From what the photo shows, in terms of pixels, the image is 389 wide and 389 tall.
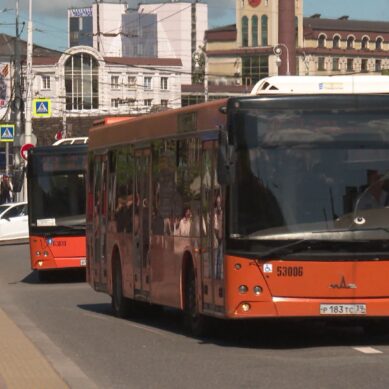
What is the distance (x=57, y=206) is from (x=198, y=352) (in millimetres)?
15377

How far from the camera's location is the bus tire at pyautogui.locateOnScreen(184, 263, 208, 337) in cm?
1427

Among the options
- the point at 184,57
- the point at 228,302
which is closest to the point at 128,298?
the point at 228,302

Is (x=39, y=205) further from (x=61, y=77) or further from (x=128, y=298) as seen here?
(x=61, y=77)

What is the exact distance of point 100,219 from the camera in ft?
63.4

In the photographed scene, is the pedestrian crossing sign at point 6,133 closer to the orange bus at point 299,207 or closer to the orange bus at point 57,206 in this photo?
the orange bus at point 57,206

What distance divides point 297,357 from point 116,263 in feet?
21.3

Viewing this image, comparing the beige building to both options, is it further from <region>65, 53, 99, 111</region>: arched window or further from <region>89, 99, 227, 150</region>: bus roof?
<region>89, 99, 227, 150</region>: bus roof

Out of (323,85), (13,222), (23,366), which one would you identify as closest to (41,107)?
(13,222)

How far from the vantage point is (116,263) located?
1841 cm

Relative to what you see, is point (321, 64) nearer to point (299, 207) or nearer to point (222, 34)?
point (222, 34)

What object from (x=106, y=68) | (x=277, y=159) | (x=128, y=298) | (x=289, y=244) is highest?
(x=106, y=68)

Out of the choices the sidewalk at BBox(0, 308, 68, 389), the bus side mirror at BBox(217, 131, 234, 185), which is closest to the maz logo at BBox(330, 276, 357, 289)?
the bus side mirror at BBox(217, 131, 234, 185)

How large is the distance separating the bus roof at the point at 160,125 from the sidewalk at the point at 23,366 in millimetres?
2976

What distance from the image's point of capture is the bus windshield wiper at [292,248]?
41.8 feet
